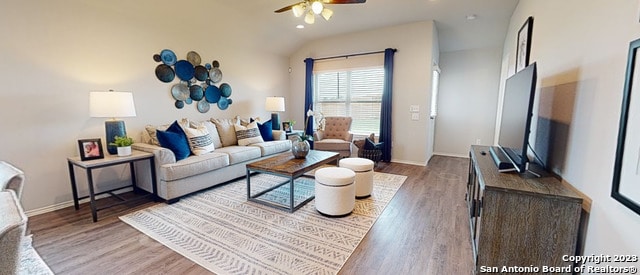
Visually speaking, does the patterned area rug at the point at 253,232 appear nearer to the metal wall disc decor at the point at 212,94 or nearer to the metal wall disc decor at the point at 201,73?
the metal wall disc decor at the point at 212,94

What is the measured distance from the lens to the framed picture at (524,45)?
2.92m

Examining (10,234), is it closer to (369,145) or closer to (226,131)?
(226,131)

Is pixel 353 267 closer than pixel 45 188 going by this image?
Yes

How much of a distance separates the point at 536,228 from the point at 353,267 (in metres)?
1.18

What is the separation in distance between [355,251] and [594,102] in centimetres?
181

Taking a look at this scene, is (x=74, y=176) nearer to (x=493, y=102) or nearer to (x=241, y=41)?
(x=241, y=41)

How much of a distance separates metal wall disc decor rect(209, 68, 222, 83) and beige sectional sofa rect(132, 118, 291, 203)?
0.76 meters

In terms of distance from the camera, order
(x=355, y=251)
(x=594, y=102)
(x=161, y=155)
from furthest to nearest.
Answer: (x=161, y=155)
(x=355, y=251)
(x=594, y=102)

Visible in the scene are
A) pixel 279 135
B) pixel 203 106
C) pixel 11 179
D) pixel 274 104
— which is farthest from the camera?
pixel 274 104

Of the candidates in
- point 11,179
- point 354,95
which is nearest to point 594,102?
point 11,179

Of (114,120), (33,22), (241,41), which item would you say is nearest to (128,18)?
(33,22)

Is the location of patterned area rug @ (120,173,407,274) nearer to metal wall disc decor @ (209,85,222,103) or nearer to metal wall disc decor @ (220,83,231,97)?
metal wall disc decor @ (209,85,222,103)

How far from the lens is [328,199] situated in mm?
2691

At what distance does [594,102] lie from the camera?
1.46m
